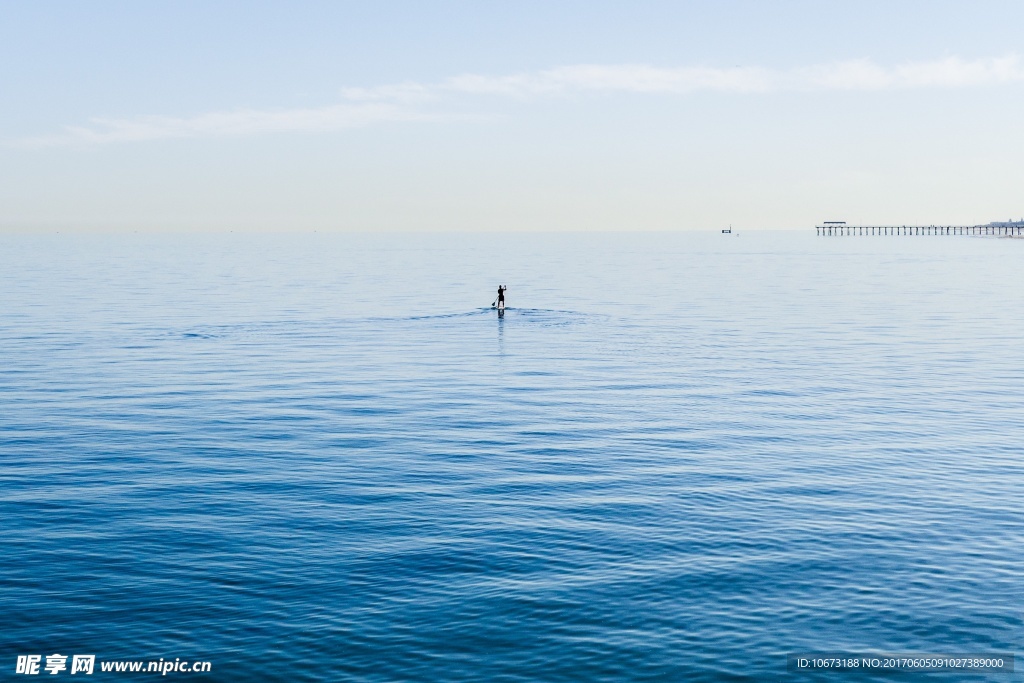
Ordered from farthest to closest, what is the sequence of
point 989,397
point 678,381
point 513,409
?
point 678,381 → point 989,397 → point 513,409

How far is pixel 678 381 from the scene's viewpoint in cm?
7569

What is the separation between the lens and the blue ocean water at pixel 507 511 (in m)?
28.8

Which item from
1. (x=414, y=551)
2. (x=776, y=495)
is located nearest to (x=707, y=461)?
(x=776, y=495)

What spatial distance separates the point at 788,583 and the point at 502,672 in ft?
35.0

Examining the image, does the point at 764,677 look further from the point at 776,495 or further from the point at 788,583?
the point at 776,495

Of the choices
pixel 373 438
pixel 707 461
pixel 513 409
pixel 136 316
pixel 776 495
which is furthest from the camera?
pixel 136 316

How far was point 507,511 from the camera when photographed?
4038 cm

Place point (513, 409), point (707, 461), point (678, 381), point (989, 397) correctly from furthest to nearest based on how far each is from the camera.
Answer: point (678, 381), point (989, 397), point (513, 409), point (707, 461)

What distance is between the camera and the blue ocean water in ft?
94.4

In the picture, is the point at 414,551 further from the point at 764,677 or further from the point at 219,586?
the point at 764,677

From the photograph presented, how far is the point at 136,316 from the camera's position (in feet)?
408

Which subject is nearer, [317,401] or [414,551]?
[414,551]

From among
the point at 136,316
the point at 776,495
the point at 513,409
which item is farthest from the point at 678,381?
the point at 136,316

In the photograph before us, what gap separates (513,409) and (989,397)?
31.1 meters
